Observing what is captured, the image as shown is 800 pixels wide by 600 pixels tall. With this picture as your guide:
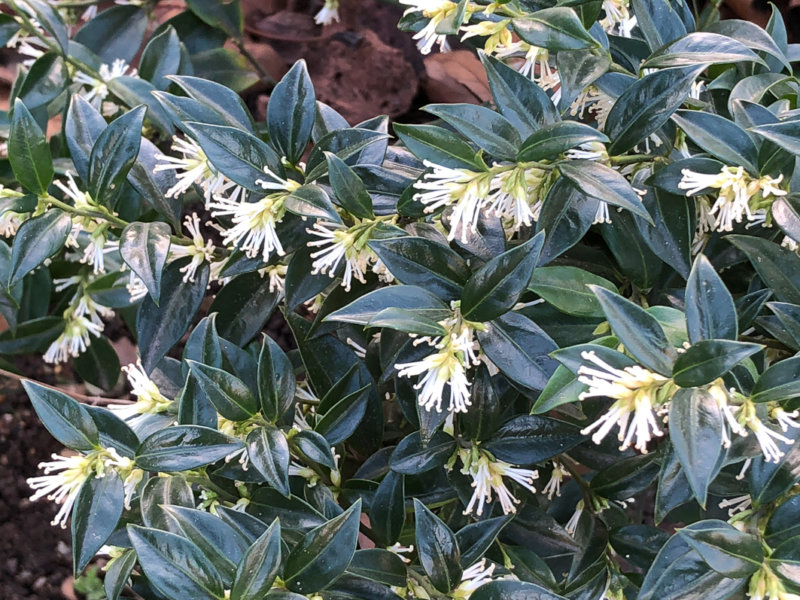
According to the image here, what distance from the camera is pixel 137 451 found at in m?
0.56

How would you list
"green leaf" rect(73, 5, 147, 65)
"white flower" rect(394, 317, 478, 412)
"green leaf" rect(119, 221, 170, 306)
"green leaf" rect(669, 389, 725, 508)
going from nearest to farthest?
"green leaf" rect(669, 389, 725, 508) → "white flower" rect(394, 317, 478, 412) → "green leaf" rect(119, 221, 170, 306) → "green leaf" rect(73, 5, 147, 65)

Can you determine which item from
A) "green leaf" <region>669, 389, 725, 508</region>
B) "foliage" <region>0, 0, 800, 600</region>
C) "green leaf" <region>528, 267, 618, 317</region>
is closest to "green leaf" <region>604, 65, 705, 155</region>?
"foliage" <region>0, 0, 800, 600</region>

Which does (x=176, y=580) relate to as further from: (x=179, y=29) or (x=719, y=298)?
(x=179, y=29)

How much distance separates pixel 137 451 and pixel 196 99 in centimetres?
32

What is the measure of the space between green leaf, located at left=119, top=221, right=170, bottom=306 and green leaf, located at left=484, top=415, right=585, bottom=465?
33 cm

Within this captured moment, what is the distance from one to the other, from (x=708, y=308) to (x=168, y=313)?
0.49 m

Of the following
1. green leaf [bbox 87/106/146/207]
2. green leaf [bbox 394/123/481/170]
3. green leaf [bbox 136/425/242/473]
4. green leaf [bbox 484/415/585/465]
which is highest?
green leaf [bbox 394/123/481/170]

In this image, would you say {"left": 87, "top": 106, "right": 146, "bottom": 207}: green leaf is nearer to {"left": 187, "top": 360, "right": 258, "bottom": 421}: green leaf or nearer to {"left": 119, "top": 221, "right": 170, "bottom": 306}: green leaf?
{"left": 119, "top": 221, "right": 170, "bottom": 306}: green leaf

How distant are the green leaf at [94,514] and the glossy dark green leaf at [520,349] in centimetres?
30

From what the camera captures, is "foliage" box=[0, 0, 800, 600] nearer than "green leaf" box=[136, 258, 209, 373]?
Yes

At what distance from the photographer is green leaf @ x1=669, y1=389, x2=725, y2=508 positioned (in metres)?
0.42

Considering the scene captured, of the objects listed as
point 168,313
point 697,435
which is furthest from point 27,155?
point 697,435

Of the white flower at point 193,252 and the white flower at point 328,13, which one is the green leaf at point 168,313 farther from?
the white flower at point 328,13

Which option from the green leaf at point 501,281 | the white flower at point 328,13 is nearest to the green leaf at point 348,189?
the green leaf at point 501,281
